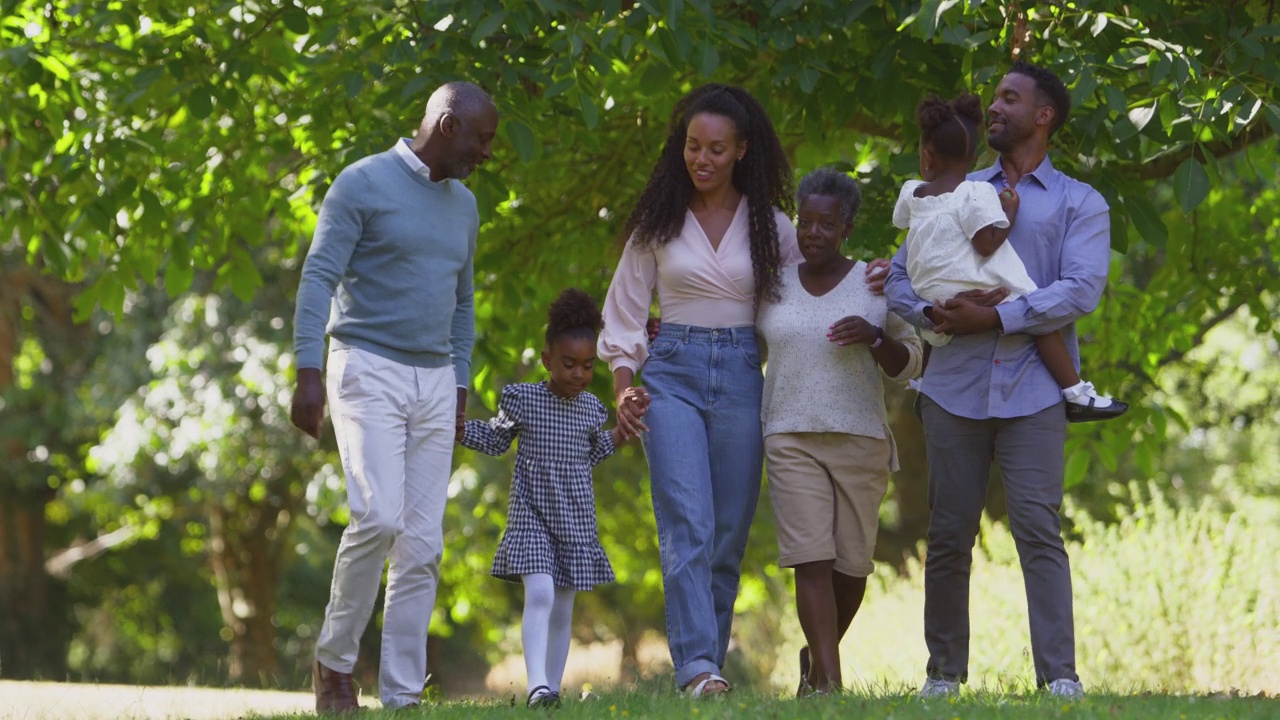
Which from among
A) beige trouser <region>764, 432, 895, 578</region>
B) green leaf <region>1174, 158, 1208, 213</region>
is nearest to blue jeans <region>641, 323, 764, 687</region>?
beige trouser <region>764, 432, 895, 578</region>

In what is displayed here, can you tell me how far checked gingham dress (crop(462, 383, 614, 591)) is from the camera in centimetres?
559

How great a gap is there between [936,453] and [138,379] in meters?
13.5

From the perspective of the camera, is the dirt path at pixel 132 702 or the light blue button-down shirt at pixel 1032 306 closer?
the light blue button-down shirt at pixel 1032 306

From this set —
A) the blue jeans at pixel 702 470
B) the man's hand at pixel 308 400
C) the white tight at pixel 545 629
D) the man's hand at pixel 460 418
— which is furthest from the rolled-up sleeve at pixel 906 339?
the man's hand at pixel 308 400

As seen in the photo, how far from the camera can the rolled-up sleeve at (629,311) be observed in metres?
5.54

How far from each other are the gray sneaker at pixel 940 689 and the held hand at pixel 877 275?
1399 millimetres

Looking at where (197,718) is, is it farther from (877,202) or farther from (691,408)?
(877,202)

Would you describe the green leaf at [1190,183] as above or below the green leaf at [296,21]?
below

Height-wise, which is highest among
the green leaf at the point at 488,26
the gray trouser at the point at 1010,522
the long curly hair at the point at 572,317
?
the green leaf at the point at 488,26

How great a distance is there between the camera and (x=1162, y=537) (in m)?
10.3

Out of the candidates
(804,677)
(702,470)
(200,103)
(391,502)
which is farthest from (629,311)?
(200,103)

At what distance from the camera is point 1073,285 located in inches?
195

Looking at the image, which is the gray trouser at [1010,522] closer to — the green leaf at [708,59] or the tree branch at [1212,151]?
the green leaf at [708,59]

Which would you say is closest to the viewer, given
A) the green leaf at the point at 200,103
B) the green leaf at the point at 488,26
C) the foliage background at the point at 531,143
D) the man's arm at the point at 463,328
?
the man's arm at the point at 463,328
